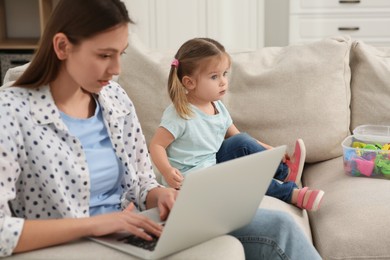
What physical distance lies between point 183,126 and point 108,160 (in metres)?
0.67

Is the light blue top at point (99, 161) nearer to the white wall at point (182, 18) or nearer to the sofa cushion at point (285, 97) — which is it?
the sofa cushion at point (285, 97)

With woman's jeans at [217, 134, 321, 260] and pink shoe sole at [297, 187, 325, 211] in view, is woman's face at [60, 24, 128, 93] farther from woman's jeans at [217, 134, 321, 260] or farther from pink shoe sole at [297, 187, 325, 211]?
pink shoe sole at [297, 187, 325, 211]

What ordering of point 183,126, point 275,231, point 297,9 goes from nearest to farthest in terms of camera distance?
point 275,231
point 183,126
point 297,9

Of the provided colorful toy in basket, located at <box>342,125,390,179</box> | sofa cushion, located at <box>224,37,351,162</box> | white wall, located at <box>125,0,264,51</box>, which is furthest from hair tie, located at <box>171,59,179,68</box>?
white wall, located at <box>125,0,264,51</box>

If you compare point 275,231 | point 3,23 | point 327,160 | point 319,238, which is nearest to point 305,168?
point 327,160

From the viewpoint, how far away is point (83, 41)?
1370 millimetres

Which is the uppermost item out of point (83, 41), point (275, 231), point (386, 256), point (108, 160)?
point (83, 41)

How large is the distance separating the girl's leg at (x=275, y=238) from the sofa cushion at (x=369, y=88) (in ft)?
3.23

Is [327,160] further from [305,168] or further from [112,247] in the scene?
[112,247]

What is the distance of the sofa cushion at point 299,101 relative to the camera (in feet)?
7.62

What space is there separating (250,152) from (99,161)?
81 centimetres

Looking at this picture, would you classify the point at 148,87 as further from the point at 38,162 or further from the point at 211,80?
the point at 38,162

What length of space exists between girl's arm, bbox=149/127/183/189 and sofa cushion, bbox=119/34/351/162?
0.20 metres

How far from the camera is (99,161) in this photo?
1.48 meters
